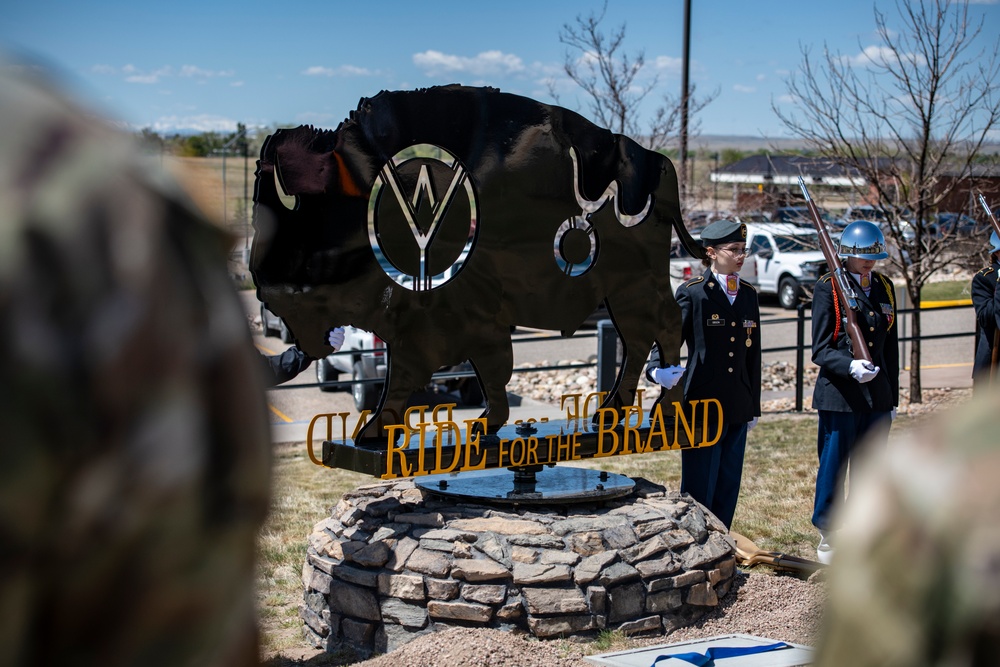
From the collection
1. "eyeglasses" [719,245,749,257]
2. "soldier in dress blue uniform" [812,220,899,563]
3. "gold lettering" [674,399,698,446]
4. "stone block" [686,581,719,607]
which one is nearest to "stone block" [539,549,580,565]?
"stone block" [686,581,719,607]

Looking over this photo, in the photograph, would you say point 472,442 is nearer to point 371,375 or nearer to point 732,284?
point 732,284

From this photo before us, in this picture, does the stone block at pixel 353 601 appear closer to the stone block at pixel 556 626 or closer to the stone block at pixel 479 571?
the stone block at pixel 479 571

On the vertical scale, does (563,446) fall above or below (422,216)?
below

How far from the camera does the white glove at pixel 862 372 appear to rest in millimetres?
6770

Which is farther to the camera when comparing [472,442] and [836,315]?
[836,315]

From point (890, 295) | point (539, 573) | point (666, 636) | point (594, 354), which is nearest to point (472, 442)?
point (539, 573)

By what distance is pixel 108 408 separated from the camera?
684 mm

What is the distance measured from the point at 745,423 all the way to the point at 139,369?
6.67 metres

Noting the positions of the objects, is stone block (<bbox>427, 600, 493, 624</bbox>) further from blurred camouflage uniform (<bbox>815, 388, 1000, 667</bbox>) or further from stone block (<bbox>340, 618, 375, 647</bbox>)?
blurred camouflage uniform (<bbox>815, 388, 1000, 667</bbox>)

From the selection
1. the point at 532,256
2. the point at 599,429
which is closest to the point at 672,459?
the point at 599,429

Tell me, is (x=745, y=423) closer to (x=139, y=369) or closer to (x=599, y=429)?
(x=599, y=429)

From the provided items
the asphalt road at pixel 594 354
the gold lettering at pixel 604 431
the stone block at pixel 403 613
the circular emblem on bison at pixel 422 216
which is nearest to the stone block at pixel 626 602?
the stone block at pixel 403 613

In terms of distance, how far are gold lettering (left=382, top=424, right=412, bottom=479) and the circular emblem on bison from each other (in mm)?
735

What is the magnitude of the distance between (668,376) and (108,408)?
6138 millimetres
